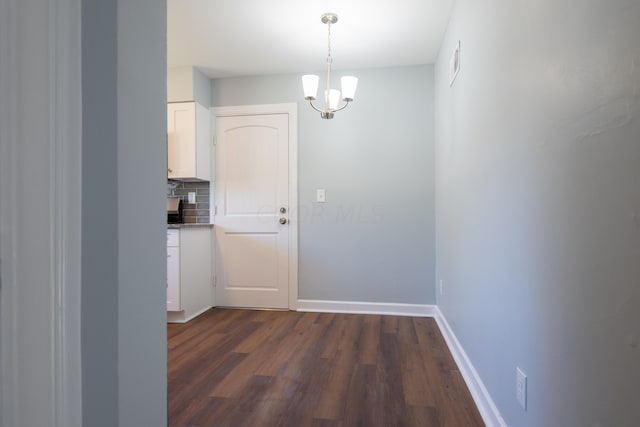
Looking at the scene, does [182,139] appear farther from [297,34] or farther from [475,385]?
[475,385]

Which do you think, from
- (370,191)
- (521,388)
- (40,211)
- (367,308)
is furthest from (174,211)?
(521,388)

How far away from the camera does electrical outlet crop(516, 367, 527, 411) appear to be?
1.12m

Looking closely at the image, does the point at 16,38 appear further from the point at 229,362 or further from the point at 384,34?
the point at 384,34

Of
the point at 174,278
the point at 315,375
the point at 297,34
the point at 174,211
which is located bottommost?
the point at 315,375

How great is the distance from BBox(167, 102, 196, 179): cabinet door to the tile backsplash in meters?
0.29

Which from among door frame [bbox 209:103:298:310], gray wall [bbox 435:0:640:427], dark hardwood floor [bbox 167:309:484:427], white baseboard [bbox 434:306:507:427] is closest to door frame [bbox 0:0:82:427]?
gray wall [bbox 435:0:640:427]

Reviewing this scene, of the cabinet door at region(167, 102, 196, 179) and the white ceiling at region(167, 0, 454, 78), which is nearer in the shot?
the white ceiling at region(167, 0, 454, 78)

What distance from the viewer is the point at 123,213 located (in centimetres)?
74

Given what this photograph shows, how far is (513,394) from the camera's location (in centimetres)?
123

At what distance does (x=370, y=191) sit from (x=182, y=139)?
6.27 feet

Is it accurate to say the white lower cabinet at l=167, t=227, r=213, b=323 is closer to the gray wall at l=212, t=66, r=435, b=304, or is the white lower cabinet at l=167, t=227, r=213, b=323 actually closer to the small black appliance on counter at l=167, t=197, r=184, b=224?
the small black appliance on counter at l=167, t=197, r=184, b=224

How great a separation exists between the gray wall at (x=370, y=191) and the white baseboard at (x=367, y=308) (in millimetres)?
56

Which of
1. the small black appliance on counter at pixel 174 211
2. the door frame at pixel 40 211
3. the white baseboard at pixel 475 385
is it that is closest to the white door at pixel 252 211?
the small black appliance on counter at pixel 174 211

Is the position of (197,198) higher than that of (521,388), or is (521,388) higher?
(197,198)
